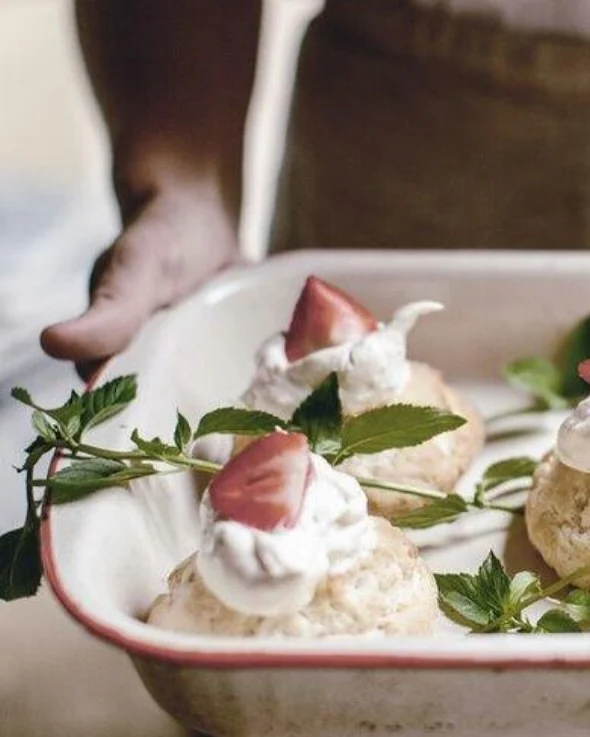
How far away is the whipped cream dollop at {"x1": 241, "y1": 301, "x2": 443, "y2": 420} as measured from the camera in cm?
111

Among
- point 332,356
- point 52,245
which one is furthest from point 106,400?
point 52,245

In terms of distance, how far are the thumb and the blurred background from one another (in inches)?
5.8

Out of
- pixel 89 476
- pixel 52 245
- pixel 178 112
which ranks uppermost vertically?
pixel 178 112

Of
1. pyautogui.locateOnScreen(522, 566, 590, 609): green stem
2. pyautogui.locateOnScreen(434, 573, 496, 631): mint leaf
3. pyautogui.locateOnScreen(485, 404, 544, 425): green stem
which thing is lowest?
pyautogui.locateOnScreen(485, 404, 544, 425): green stem

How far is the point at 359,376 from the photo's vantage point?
1.11 metres

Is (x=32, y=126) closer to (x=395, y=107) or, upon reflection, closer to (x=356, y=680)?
(x=395, y=107)

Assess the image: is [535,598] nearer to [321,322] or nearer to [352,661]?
[352,661]

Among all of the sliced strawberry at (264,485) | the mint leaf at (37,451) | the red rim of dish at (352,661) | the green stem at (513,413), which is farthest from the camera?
the green stem at (513,413)

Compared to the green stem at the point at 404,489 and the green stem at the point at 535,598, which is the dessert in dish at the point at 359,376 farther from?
the green stem at the point at 535,598

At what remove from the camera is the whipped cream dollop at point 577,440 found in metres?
0.99

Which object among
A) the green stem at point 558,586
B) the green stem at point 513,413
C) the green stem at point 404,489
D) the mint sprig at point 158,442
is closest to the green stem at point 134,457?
the mint sprig at point 158,442

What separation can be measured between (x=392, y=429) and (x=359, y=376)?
0.15m

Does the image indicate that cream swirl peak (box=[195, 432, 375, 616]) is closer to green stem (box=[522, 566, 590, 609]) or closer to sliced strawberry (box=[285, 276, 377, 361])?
green stem (box=[522, 566, 590, 609])

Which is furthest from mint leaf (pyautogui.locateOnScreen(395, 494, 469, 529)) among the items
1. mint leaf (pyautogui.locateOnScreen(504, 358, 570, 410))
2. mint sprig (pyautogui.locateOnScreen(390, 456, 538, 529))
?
mint leaf (pyautogui.locateOnScreen(504, 358, 570, 410))
